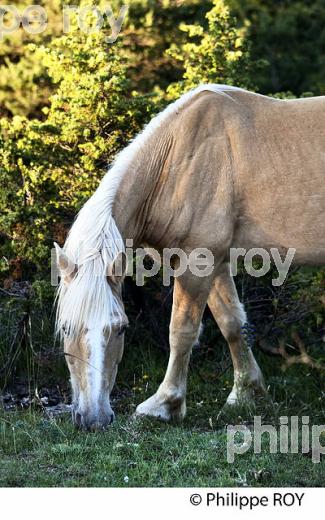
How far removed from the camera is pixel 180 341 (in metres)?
5.35

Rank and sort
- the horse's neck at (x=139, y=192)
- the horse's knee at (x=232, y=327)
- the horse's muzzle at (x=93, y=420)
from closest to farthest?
1. the horse's muzzle at (x=93, y=420)
2. the horse's neck at (x=139, y=192)
3. the horse's knee at (x=232, y=327)

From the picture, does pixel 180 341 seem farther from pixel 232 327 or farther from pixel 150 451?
pixel 150 451

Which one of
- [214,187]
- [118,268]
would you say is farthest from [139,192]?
[118,268]

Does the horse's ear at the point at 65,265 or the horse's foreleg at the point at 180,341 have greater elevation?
the horse's ear at the point at 65,265

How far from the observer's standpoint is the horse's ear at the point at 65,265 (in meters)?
4.70

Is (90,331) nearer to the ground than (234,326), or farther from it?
farther from it

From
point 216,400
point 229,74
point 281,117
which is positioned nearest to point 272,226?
point 281,117

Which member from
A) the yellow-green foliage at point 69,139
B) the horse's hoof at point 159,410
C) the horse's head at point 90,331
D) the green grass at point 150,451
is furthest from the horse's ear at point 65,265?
the yellow-green foliage at point 69,139

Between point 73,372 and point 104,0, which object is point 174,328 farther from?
point 104,0

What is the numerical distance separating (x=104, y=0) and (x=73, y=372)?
15.5ft

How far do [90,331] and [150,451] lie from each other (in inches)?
26.2

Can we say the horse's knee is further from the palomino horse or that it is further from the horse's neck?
the horse's neck

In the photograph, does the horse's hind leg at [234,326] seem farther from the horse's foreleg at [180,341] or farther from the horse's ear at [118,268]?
the horse's ear at [118,268]

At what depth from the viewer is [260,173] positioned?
17.6 ft
